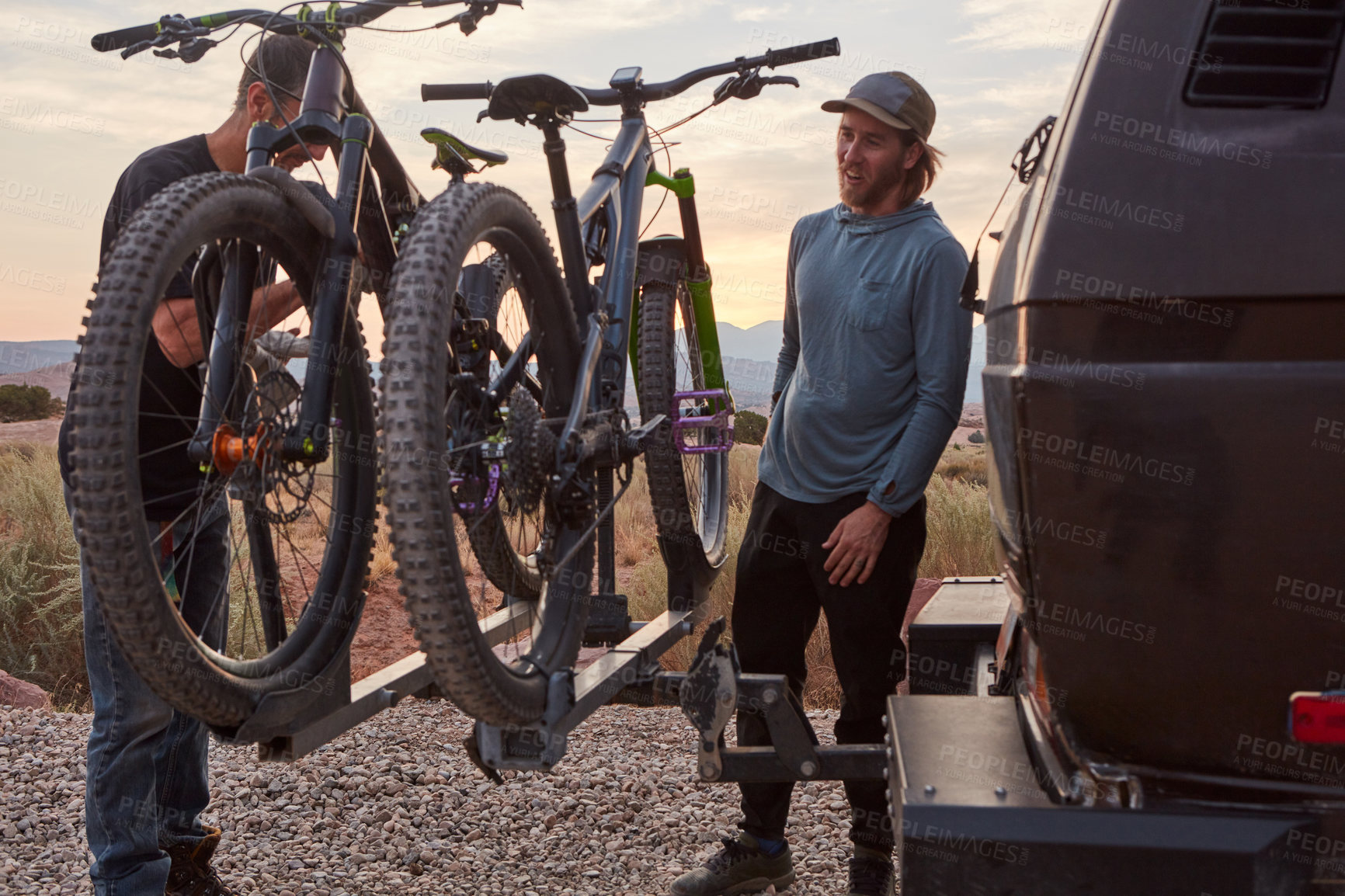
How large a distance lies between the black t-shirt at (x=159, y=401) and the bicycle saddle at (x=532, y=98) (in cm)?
77

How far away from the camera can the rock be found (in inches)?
201

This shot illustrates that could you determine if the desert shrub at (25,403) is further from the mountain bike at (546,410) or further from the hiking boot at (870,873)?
the hiking boot at (870,873)

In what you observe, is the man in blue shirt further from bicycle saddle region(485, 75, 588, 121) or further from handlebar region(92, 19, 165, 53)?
handlebar region(92, 19, 165, 53)

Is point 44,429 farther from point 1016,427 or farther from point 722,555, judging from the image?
point 1016,427

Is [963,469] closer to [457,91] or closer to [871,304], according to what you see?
[871,304]

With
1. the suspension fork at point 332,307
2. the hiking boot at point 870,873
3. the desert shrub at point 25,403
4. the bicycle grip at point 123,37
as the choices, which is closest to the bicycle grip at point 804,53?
the suspension fork at point 332,307

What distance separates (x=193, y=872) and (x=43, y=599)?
453 cm

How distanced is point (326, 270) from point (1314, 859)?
2011 mm

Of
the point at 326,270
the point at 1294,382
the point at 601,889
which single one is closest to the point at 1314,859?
the point at 1294,382

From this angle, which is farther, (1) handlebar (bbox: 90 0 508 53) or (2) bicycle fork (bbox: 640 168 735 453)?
(2) bicycle fork (bbox: 640 168 735 453)

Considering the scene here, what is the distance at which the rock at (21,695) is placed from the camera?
16.8 ft

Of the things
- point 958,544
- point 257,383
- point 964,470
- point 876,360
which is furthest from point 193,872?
point 964,470

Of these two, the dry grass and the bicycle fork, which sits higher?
the bicycle fork

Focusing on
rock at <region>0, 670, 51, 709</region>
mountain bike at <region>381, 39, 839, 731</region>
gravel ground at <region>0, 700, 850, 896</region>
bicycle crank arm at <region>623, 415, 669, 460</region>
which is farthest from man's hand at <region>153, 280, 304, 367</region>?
rock at <region>0, 670, 51, 709</region>
